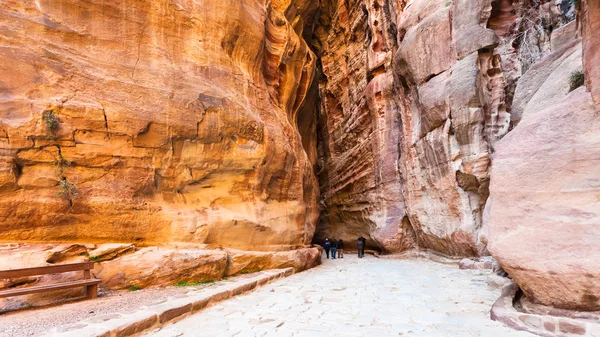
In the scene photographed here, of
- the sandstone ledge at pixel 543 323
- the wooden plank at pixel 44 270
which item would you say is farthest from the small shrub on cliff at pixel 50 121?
the sandstone ledge at pixel 543 323

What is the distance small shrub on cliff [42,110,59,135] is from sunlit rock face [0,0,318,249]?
0.02 m

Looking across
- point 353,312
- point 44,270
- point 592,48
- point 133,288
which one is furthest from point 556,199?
point 44,270

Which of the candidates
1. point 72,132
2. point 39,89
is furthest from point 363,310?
point 39,89

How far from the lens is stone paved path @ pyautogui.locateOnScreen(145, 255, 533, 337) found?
429cm

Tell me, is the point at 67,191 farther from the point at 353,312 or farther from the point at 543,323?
the point at 543,323

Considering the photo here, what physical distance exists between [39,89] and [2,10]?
1.55 m

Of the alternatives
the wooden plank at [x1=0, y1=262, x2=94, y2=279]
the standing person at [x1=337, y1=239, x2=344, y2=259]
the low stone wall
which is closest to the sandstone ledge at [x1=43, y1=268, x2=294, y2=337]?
the low stone wall

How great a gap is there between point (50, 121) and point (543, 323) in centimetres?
832

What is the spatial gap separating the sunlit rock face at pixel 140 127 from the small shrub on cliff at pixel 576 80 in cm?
701

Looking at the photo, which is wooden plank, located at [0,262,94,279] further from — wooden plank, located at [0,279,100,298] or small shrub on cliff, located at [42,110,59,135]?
small shrub on cliff, located at [42,110,59,135]

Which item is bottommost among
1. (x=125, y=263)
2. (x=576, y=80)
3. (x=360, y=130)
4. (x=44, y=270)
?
(x=125, y=263)

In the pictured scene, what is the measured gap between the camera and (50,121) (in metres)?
6.13

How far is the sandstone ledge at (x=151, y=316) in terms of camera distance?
12.2ft

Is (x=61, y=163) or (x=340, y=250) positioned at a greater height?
(x=61, y=163)
